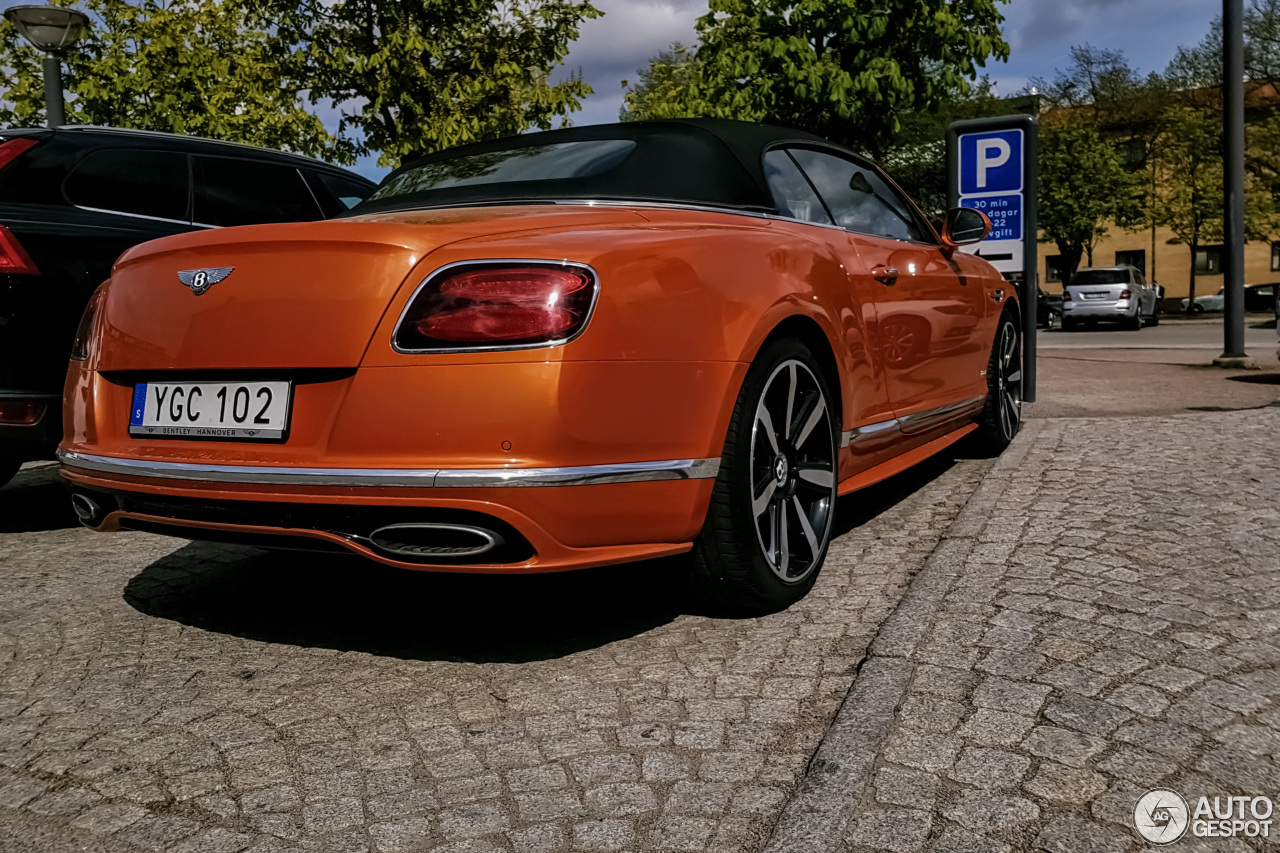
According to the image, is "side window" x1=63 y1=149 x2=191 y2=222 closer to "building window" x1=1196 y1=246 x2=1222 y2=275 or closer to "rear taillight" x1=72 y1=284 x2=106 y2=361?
"rear taillight" x1=72 y1=284 x2=106 y2=361

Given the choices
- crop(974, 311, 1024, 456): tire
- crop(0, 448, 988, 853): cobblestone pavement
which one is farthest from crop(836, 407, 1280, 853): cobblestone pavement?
crop(974, 311, 1024, 456): tire

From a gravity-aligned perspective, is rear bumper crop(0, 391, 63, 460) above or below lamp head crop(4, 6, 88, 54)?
below

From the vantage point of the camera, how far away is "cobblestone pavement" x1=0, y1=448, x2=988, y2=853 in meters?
2.19

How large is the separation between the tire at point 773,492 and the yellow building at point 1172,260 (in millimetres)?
57699

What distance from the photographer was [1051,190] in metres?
44.8

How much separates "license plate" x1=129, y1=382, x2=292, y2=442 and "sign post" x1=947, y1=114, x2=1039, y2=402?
255 inches

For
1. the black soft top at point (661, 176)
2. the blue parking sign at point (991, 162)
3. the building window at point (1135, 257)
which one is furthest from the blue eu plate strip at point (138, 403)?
the building window at point (1135, 257)

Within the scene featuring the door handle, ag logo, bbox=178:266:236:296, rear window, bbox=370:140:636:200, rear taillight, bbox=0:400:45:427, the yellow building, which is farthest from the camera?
the yellow building

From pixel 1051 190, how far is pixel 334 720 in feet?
152

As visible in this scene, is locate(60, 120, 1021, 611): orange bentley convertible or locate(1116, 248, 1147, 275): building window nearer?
locate(60, 120, 1021, 611): orange bentley convertible

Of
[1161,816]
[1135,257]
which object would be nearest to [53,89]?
[1161,816]

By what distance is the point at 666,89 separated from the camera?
41.7 metres

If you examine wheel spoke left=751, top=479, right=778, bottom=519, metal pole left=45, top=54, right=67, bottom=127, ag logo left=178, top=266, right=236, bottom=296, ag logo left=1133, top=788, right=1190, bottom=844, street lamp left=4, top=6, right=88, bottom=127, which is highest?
street lamp left=4, top=6, right=88, bottom=127

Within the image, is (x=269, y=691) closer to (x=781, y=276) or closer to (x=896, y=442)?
(x=781, y=276)
